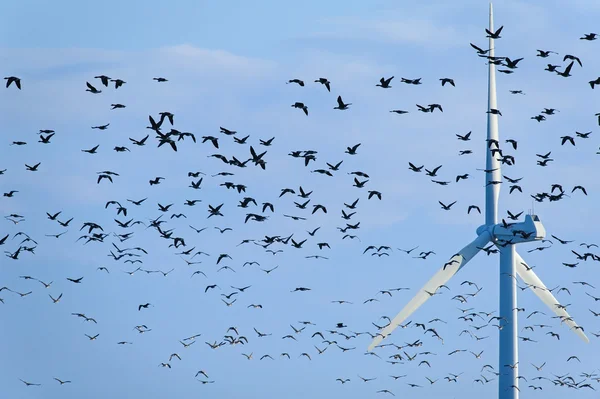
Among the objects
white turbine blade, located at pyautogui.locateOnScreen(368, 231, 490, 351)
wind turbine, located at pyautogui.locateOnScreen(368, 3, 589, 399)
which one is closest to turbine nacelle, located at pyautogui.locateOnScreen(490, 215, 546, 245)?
wind turbine, located at pyautogui.locateOnScreen(368, 3, 589, 399)

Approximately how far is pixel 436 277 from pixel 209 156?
3197 centimetres

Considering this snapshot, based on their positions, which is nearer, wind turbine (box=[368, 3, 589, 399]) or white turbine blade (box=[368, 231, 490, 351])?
white turbine blade (box=[368, 231, 490, 351])

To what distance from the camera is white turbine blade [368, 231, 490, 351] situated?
399 feet

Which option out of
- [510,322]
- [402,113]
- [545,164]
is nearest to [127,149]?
[402,113]

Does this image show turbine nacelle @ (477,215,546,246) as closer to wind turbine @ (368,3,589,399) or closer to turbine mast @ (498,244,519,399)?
wind turbine @ (368,3,589,399)

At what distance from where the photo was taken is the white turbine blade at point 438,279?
12150 cm

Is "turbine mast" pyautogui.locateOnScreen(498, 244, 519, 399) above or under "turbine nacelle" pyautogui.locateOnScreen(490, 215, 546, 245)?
under

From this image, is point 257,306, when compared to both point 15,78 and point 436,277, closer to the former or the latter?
point 436,277

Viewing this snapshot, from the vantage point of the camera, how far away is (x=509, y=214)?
12106cm

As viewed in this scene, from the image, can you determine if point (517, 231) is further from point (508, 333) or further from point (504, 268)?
point (508, 333)

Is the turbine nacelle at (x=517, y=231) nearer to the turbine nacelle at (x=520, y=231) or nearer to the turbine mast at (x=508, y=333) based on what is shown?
the turbine nacelle at (x=520, y=231)

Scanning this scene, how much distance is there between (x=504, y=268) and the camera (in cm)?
12625

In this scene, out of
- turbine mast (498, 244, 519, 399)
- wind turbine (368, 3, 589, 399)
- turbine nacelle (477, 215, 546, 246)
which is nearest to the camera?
turbine nacelle (477, 215, 546, 246)

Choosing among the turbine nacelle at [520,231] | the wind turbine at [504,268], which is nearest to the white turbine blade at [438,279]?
the wind turbine at [504,268]
